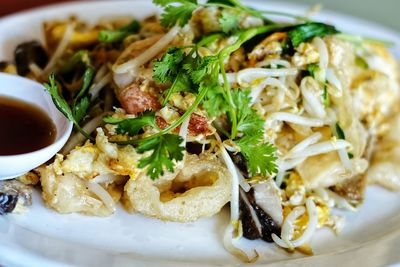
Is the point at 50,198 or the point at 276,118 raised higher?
the point at 276,118

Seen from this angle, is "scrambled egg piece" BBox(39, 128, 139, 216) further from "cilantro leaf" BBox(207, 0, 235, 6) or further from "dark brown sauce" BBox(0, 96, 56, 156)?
"cilantro leaf" BBox(207, 0, 235, 6)

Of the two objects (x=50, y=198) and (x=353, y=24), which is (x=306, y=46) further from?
(x=353, y=24)

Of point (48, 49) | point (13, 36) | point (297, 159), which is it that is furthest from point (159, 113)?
point (13, 36)

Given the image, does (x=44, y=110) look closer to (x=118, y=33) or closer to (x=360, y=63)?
(x=118, y=33)

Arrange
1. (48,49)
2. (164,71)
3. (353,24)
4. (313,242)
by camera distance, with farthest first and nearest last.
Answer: (353,24) < (48,49) < (313,242) < (164,71)

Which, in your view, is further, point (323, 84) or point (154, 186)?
point (323, 84)

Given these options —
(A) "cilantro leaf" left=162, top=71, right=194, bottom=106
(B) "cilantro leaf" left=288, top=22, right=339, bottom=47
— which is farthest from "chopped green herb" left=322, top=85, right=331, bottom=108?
(A) "cilantro leaf" left=162, top=71, right=194, bottom=106
